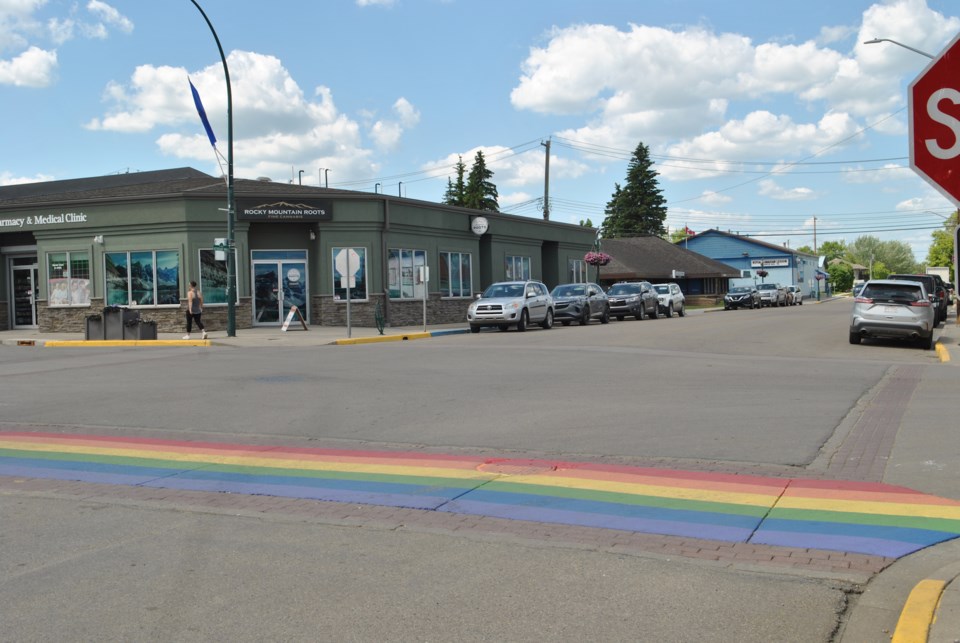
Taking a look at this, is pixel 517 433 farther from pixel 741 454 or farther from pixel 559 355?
pixel 559 355

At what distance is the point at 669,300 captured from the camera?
42.3 meters

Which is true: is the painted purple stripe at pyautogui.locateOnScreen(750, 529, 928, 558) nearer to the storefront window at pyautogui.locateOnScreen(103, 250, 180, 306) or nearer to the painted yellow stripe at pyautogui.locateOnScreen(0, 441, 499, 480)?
the painted yellow stripe at pyautogui.locateOnScreen(0, 441, 499, 480)

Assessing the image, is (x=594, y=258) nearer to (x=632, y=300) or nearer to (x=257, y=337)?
(x=632, y=300)

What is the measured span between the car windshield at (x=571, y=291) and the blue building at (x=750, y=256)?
58.8m

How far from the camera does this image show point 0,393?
1382cm

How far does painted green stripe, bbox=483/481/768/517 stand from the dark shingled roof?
2210 inches

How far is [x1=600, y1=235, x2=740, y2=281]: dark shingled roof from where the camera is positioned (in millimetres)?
63906

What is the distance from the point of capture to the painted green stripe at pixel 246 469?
24.9 feet

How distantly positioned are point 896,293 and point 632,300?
55.4 feet

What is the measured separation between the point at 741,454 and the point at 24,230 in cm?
3064

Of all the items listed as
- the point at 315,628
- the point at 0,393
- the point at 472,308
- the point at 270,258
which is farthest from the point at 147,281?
the point at 315,628

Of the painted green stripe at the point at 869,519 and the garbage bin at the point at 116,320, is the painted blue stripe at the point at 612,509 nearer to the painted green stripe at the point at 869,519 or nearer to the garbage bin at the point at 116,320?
the painted green stripe at the point at 869,519

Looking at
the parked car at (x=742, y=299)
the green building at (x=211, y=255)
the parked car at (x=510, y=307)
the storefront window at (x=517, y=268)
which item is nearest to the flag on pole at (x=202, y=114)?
the green building at (x=211, y=255)

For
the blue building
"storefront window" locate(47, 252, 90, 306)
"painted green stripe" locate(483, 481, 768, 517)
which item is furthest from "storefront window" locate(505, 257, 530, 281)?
the blue building
